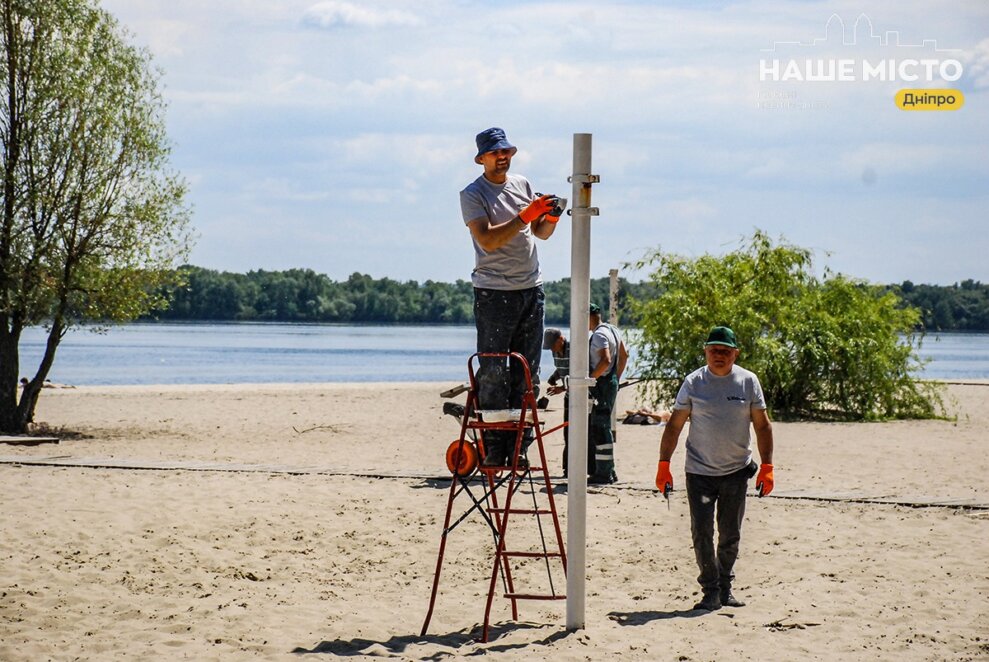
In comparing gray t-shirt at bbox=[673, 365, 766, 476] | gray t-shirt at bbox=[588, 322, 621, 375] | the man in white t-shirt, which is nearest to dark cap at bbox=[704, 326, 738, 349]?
the man in white t-shirt

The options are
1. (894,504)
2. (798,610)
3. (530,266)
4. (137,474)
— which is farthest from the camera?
(137,474)

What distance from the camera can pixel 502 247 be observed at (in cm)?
630

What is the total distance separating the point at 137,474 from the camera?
11898mm

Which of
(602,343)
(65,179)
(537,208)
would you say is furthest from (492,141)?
(65,179)

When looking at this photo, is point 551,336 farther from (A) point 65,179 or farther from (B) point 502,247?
(A) point 65,179

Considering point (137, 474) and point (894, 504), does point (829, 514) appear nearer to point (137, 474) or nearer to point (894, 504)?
point (894, 504)

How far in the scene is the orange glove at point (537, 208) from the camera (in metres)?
5.92

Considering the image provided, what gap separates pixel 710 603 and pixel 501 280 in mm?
2356

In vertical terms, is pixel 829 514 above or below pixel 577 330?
below

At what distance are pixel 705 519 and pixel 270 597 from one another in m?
2.70

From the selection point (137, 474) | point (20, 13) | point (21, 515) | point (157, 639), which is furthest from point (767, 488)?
point (20, 13)

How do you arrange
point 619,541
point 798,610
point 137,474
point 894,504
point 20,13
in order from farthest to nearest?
point 20,13 → point 137,474 → point 894,504 → point 619,541 → point 798,610

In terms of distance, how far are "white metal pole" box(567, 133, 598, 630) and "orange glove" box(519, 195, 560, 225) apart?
0.17m

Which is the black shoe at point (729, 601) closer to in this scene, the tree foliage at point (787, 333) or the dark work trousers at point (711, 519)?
the dark work trousers at point (711, 519)
